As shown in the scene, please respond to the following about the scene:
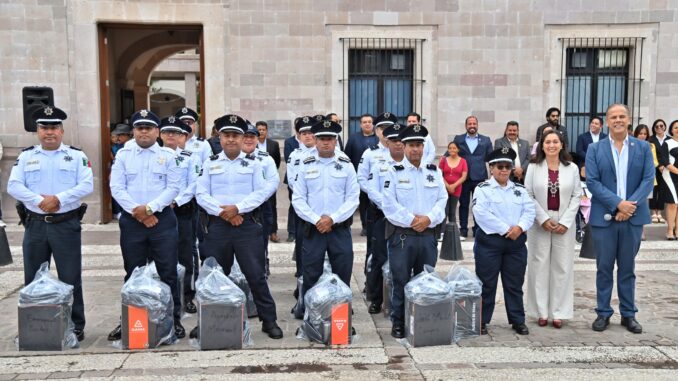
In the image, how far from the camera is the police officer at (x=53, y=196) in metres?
5.59

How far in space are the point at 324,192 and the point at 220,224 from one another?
985 mm

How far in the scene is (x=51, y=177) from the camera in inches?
223

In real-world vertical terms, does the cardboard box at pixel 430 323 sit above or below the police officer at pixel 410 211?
below

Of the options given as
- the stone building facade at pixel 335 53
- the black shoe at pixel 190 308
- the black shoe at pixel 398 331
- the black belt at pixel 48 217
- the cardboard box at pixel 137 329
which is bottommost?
the black shoe at pixel 190 308

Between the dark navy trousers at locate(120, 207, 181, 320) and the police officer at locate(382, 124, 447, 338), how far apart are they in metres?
1.93

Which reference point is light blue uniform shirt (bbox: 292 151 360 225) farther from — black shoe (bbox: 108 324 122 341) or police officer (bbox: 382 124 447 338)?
black shoe (bbox: 108 324 122 341)

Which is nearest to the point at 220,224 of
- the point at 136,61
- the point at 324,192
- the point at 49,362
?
the point at 324,192

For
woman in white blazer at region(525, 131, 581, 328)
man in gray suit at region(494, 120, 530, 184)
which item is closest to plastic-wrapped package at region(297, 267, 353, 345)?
woman in white blazer at region(525, 131, 581, 328)

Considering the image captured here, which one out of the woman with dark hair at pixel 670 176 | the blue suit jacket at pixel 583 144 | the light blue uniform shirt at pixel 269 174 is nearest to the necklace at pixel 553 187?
the light blue uniform shirt at pixel 269 174

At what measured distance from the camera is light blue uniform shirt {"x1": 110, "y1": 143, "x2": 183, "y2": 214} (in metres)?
5.73

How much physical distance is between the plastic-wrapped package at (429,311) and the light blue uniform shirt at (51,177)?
2.99m

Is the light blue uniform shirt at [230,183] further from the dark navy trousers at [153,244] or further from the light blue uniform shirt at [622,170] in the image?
the light blue uniform shirt at [622,170]

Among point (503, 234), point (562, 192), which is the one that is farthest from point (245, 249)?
point (562, 192)

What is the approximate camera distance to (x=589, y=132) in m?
12.0
